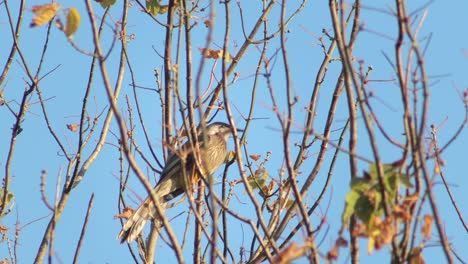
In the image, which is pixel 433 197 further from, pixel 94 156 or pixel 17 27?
pixel 17 27

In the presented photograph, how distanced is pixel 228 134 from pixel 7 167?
320 centimetres

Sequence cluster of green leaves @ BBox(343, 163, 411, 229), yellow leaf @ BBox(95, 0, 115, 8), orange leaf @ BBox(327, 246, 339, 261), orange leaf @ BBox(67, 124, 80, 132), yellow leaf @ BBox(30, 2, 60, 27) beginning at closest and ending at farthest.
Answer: cluster of green leaves @ BBox(343, 163, 411, 229)
orange leaf @ BBox(327, 246, 339, 261)
yellow leaf @ BBox(30, 2, 60, 27)
yellow leaf @ BBox(95, 0, 115, 8)
orange leaf @ BBox(67, 124, 80, 132)

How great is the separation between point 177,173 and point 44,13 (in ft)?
9.50

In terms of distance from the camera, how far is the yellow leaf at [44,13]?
386 cm

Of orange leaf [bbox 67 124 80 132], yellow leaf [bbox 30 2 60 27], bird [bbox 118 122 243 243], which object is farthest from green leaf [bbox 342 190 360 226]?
orange leaf [bbox 67 124 80 132]

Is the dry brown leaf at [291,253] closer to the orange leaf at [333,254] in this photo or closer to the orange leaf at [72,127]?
the orange leaf at [333,254]

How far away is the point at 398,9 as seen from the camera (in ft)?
10.9

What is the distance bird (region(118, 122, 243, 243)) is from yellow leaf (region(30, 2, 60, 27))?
87 cm

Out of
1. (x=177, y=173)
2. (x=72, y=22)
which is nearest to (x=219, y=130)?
(x=177, y=173)

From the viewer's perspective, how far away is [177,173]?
6.63 m

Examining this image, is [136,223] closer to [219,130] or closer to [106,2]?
[106,2]

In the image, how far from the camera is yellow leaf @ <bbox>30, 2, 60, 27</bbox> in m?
3.86

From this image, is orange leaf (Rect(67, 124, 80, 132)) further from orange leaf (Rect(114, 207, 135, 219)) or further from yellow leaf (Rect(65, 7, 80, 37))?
yellow leaf (Rect(65, 7, 80, 37))

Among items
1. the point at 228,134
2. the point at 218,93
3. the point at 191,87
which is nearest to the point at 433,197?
the point at 191,87
